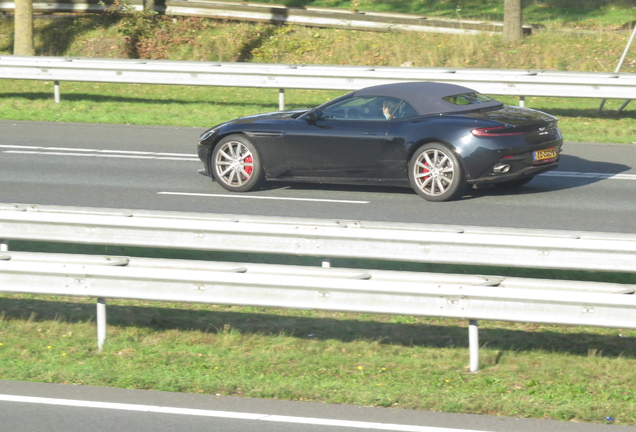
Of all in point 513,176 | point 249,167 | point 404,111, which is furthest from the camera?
point 249,167

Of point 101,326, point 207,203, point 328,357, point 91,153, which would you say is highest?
point 91,153

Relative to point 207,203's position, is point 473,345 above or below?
below

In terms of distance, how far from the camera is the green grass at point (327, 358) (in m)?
6.27

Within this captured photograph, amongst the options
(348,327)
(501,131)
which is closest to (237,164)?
(501,131)

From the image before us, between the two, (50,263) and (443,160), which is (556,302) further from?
(443,160)

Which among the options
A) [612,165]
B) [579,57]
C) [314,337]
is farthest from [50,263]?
[579,57]

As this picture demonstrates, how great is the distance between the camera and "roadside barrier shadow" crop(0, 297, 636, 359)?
7.42m

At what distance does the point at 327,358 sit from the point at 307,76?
457 inches

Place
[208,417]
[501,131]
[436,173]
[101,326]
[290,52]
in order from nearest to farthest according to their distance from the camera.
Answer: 1. [208,417]
2. [101,326]
3. [501,131]
4. [436,173]
5. [290,52]

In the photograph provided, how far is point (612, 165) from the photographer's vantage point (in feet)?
45.7

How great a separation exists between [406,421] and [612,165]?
9.05 m

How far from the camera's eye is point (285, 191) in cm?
1282

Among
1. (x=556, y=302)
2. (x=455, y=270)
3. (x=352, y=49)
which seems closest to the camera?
(x=556, y=302)

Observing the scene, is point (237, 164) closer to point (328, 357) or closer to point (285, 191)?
point (285, 191)
